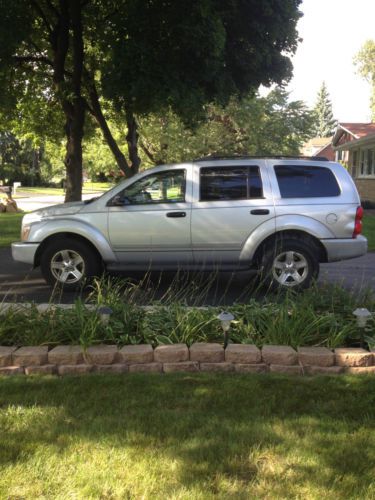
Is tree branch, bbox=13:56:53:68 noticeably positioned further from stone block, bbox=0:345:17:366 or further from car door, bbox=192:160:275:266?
stone block, bbox=0:345:17:366

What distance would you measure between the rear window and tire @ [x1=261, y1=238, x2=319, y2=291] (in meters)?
0.66

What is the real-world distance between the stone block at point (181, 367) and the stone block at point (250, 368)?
309mm

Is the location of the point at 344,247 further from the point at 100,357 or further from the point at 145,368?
the point at 100,357

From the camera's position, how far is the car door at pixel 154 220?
7.05 metres

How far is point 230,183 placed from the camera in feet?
23.6

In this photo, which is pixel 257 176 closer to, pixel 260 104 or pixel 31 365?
pixel 31 365

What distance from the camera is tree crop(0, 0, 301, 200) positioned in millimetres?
10469

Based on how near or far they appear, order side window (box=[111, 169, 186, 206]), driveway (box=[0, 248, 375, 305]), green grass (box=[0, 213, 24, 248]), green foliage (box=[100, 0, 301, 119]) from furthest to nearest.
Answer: green grass (box=[0, 213, 24, 248]), green foliage (box=[100, 0, 301, 119]), side window (box=[111, 169, 186, 206]), driveway (box=[0, 248, 375, 305])

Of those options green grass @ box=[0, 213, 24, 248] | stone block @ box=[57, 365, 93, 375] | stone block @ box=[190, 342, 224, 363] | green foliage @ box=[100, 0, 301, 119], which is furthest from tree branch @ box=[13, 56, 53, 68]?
stone block @ box=[190, 342, 224, 363]

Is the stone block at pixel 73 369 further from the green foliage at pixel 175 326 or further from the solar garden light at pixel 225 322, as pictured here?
the solar garden light at pixel 225 322

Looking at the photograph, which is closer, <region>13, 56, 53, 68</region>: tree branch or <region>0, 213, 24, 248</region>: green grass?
<region>0, 213, 24, 248</region>: green grass

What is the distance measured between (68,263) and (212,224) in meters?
1.98

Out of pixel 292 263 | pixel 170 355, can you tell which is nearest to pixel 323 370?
pixel 170 355

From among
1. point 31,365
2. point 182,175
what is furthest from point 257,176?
point 31,365
